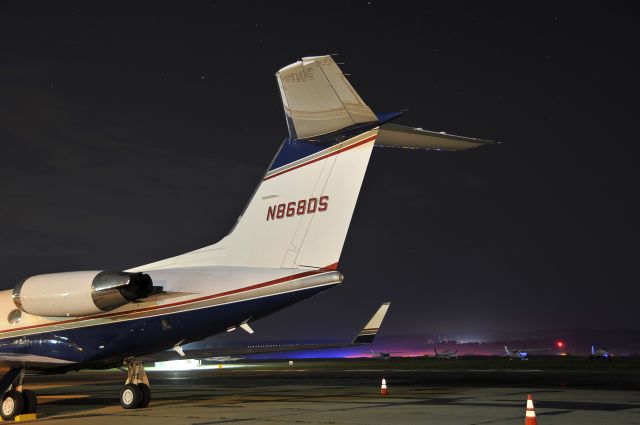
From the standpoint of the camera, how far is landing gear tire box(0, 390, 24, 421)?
51.4 ft

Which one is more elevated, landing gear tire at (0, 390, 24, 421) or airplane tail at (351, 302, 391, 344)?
airplane tail at (351, 302, 391, 344)

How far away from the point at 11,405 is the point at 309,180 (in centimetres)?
812

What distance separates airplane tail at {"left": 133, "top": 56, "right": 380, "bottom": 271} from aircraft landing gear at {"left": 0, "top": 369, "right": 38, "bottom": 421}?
4.96 m

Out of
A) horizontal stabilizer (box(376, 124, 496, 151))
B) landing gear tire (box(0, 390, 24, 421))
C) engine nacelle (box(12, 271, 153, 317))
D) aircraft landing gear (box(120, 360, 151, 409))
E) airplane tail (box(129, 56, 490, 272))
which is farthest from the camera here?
aircraft landing gear (box(120, 360, 151, 409))

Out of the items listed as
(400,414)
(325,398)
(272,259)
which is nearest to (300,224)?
(272,259)

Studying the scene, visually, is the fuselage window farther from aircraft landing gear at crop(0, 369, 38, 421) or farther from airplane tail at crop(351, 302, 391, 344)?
airplane tail at crop(351, 302, 391, 344)

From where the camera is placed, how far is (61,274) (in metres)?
14.4

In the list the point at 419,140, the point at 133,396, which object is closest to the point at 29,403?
the point at 133,396

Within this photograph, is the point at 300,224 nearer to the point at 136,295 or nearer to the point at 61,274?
the point at 136,295

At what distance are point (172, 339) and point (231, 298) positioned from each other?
1.83 m

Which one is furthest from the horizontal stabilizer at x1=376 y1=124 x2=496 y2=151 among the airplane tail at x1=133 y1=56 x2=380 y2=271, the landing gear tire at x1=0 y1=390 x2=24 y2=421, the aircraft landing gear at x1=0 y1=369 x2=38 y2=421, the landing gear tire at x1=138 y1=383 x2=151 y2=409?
the landing gear tire at x1=0 y1=390 x2=24 y2=421

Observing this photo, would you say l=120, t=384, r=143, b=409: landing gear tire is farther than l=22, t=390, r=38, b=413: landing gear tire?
Yes

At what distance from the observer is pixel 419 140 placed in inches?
526

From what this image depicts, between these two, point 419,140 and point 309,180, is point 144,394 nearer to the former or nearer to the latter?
point 309,180
